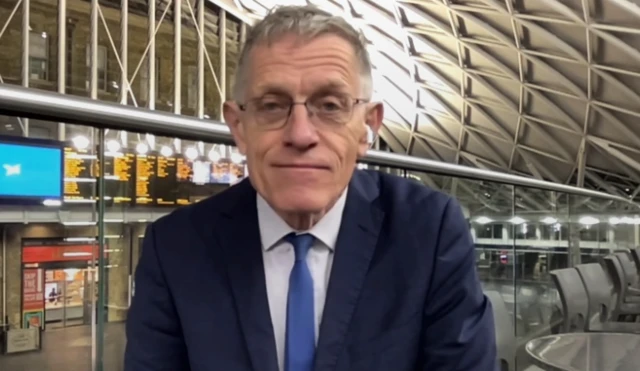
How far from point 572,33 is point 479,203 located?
21.3 meters

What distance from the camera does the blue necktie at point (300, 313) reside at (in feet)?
5.28

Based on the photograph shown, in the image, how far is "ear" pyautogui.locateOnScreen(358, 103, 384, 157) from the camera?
5.46ft

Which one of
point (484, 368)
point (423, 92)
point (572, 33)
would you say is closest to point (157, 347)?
point (484, 368)

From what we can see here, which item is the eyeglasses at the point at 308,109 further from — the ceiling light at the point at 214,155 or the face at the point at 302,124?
the ceiling light at the point at 214,155

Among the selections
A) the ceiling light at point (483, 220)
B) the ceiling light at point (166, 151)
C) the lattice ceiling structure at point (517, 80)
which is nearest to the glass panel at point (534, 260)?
the ceiling light at point (483, 220)

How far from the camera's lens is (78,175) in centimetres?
218

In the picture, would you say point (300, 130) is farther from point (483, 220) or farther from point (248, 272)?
point (483, 220)

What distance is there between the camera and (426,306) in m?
1.63

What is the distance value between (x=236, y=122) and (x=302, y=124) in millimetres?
202

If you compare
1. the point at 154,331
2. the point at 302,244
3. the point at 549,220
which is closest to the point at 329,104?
the point at 302,244

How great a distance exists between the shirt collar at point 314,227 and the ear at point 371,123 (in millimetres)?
126

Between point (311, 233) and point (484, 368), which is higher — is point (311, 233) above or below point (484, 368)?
above

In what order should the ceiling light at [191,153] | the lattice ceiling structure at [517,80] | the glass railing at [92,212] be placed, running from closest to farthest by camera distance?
the glass railing at [92,212]
the ceiling light at [191,153]
the lattice ceiling structure at [517,80]

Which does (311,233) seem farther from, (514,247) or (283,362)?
(514,247)
